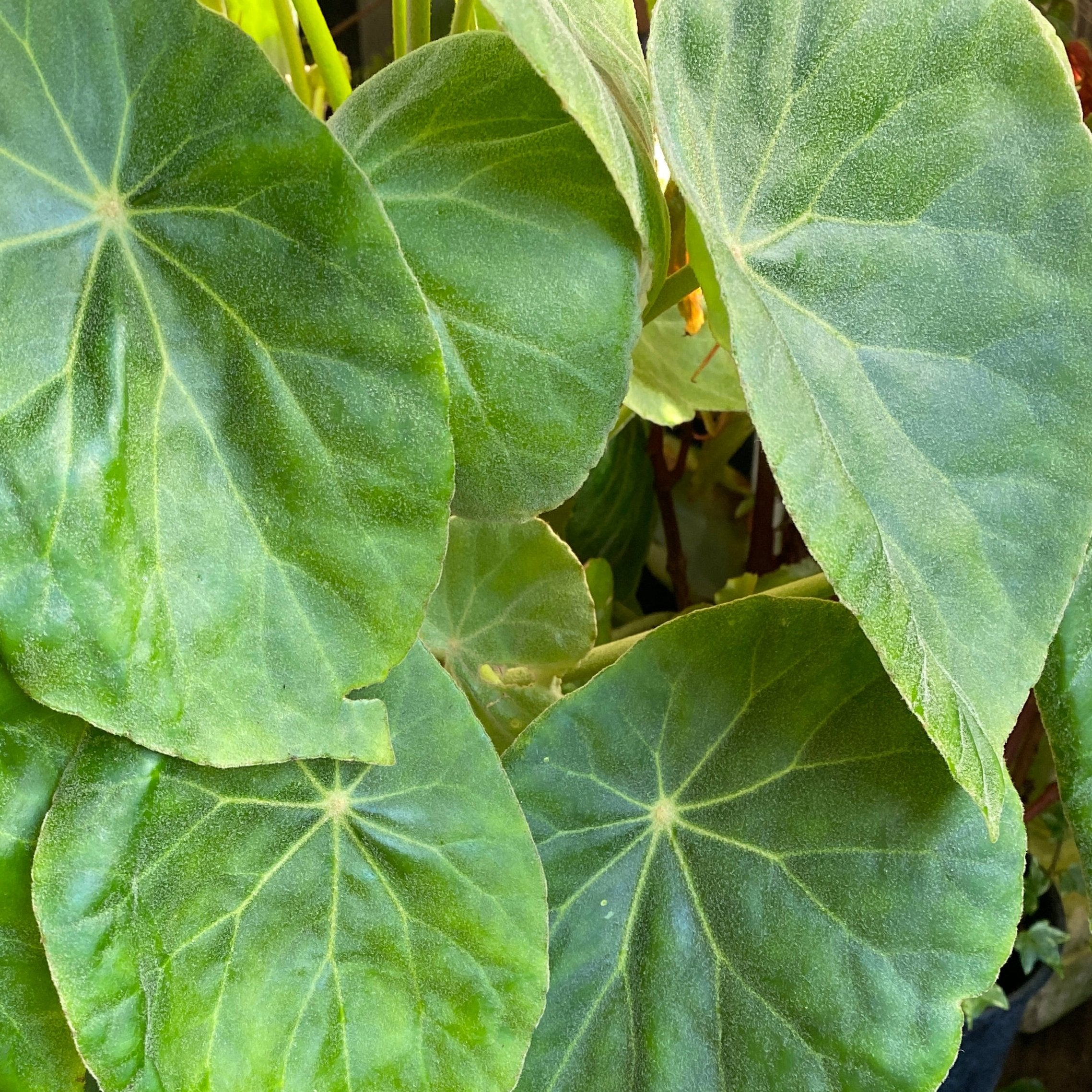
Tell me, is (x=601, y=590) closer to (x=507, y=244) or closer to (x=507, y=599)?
(x=507, y=599)

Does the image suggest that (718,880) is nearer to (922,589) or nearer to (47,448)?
(922,589)

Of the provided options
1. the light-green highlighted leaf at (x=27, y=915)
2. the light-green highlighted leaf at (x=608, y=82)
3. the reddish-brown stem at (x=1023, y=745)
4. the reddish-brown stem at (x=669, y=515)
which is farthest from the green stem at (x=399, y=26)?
the reddish-brown stem at (x=1023, y=745)

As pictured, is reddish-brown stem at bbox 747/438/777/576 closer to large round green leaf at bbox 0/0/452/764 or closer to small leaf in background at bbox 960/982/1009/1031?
small leaf in background at bbox 960/982/1009/1031

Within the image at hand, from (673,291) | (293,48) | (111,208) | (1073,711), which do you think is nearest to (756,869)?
(1073,711)

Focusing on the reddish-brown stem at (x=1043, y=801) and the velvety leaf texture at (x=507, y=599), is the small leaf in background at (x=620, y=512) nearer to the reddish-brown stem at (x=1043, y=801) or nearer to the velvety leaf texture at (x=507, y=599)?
the velvety leaf texture at (x=507, y=599)

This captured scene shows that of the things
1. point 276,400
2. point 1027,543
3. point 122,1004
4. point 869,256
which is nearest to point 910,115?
point 869,256
